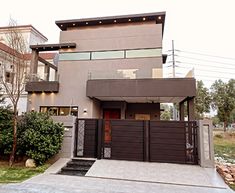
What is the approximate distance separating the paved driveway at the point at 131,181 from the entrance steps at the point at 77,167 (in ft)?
1.20

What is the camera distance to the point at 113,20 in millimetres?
14266

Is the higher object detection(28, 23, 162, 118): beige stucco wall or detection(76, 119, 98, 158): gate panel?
detection(28, 23, 162, 118): beige stucco wall

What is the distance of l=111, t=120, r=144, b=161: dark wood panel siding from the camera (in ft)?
25.4

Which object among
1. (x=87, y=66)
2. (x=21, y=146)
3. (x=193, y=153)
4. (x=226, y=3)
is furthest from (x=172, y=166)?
(x=226, y=3)

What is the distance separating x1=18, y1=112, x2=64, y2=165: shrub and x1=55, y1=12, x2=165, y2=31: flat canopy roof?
930 cm

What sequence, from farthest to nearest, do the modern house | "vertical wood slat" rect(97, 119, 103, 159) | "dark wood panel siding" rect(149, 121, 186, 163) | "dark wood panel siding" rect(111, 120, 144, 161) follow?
the modern house
"vertical wood slat" rect(97, 119, 103, 159)
"dark wood panel siding" rect(111, 120, 144, 161)
"dark wood panel siding" rect(149, 121, 186, 163)

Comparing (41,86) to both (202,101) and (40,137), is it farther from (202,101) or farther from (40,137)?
(202,101)

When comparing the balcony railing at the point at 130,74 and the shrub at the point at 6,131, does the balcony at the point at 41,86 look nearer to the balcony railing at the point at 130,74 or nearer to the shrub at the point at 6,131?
the balcony railing at the point at 130,74

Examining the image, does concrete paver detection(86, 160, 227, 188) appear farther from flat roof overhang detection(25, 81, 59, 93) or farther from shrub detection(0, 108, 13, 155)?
flat roof overhang detection(25, 81, 59, 93)

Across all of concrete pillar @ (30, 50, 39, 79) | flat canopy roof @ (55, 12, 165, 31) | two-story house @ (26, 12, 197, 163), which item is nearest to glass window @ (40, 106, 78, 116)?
two-story house @ (26, 12, 197, 163)

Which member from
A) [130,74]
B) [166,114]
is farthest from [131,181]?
[166,114]

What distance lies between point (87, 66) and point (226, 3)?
11472 mm

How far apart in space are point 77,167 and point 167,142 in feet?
11.9

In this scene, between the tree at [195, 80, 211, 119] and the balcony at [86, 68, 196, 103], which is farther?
the tree at [195, 80, 211, 119]
